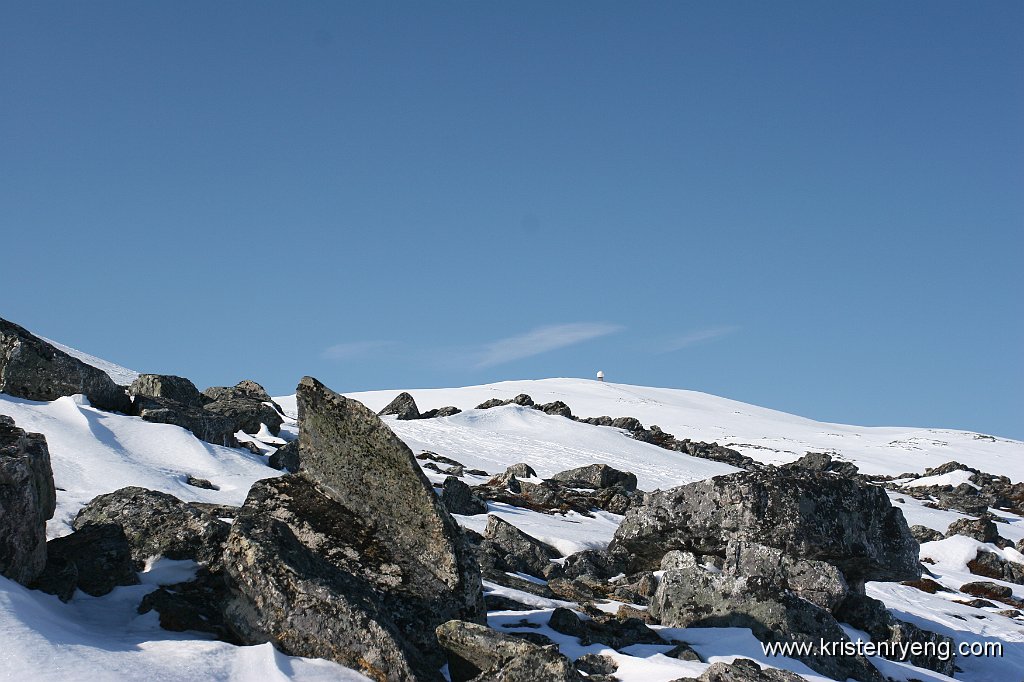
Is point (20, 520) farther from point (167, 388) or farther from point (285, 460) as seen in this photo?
point (167, 388)

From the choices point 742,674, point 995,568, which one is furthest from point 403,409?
point 742,674

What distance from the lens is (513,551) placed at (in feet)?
55.8

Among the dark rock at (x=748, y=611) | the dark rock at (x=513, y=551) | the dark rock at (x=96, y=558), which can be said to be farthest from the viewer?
the dark rock at (x=513, y=551)

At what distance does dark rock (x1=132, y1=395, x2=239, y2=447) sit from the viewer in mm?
23448

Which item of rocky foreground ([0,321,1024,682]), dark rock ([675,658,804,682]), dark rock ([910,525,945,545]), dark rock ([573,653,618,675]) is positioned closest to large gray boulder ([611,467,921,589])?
rocky foreground ([0,321,1024,682])

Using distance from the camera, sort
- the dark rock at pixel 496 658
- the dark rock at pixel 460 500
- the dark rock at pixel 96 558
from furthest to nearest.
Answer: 1. the dark rock at pixel 460 500
2. the dark rock at pixel 96 558
3. the dark rock at pixel 496 658

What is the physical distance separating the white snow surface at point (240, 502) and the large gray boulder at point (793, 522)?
2188mm

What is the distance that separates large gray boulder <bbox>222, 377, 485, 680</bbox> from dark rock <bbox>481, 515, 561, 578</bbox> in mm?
5955

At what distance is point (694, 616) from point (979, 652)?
6561 mm

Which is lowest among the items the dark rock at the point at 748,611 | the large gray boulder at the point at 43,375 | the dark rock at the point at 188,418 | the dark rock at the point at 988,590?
the dark rock at the point at 988,590

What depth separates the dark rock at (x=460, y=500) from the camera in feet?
75.7

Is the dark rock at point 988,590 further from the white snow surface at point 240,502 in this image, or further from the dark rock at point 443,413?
the dark rock at point 443,413

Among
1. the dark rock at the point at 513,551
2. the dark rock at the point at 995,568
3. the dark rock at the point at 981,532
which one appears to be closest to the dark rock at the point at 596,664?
the dark rock at the point at 513,551

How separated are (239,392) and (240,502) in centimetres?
1899
